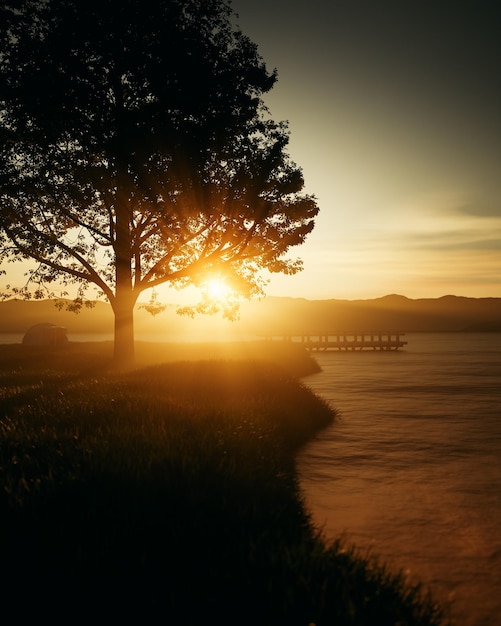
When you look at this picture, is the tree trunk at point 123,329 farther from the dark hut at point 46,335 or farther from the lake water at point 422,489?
the dark hut at point 46,335

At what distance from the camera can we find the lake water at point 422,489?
6.49m

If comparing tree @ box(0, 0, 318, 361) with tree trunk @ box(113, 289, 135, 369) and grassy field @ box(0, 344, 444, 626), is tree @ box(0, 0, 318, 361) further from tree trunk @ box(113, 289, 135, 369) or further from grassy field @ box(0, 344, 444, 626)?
grassy field @ box(0, 344, 444, 626)

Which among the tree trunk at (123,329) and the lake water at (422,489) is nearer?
the lake water at (422,489)

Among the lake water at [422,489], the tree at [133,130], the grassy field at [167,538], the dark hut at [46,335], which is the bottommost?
the lake water at [422,489]

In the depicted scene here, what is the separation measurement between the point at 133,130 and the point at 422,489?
15.2m

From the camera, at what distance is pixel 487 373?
3284 centimetres

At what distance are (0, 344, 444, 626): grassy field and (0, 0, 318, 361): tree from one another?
11886mm

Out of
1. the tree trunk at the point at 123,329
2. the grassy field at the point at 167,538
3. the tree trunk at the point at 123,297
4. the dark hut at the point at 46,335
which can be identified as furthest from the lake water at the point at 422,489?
the dark hut at the point at 46,335

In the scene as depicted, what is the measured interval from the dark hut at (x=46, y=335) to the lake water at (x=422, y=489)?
88.0ft

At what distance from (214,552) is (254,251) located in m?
20.0

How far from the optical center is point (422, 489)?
987cm

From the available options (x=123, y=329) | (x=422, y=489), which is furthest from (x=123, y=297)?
(x=422, y=489)

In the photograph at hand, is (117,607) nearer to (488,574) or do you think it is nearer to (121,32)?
(488,574)

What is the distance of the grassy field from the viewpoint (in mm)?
4469
